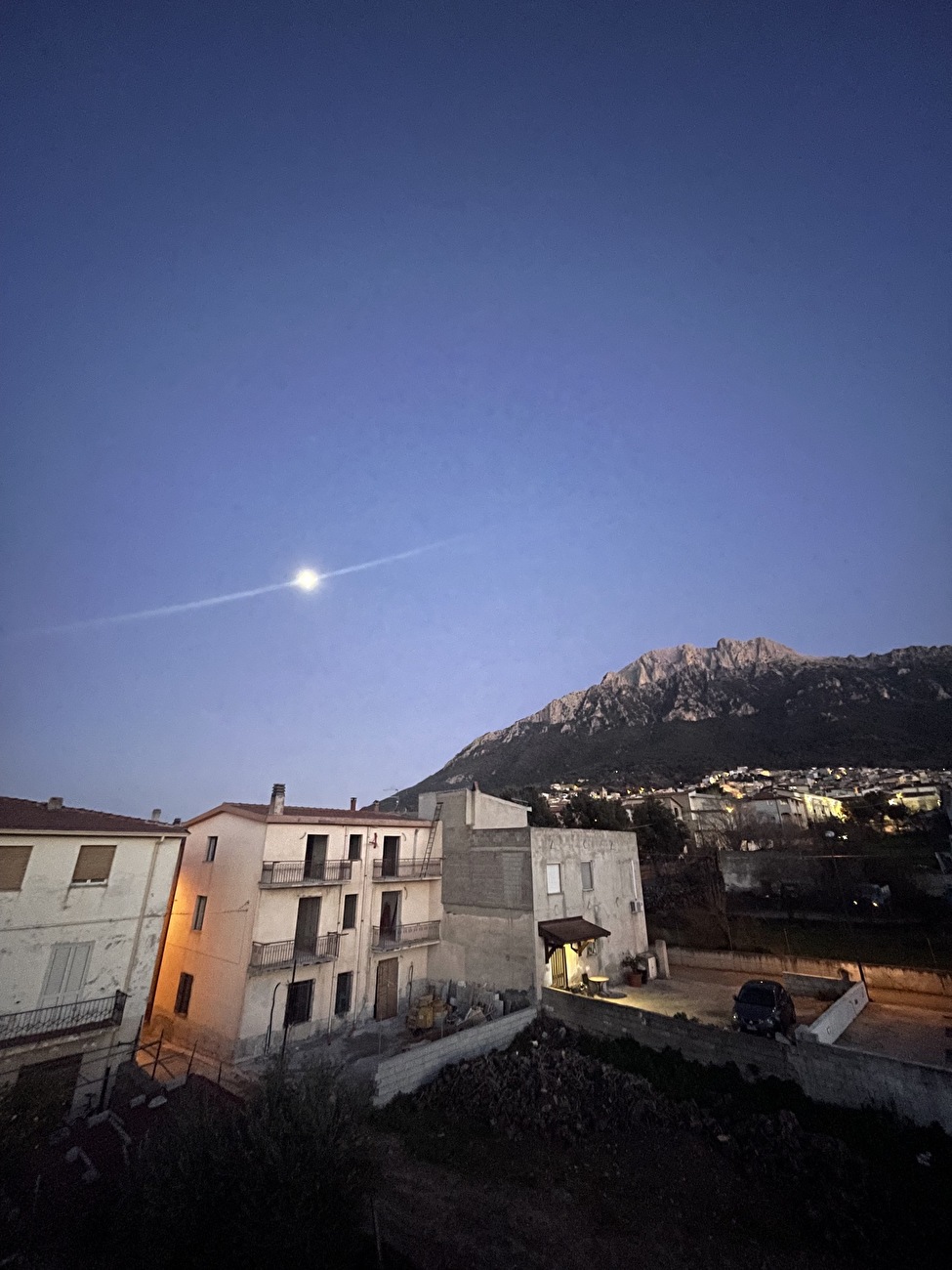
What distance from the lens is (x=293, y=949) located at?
68.9 feet

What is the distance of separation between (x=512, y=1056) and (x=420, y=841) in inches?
410

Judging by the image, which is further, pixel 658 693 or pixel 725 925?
pixel 658 693

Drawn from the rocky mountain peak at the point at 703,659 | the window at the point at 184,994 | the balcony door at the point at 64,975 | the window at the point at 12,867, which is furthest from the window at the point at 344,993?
the rocky mountain peak at the point at 703,659

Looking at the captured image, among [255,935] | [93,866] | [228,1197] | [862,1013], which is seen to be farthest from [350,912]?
[862,1013]

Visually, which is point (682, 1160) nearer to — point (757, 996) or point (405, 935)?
point (757, 996)

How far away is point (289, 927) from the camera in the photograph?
2102cm

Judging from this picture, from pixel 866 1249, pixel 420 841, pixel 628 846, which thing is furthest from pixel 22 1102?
pixel 628 846

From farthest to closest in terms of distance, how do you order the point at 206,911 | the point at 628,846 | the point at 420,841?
the point at 628,846
the point at 420,841
the point at 206,911

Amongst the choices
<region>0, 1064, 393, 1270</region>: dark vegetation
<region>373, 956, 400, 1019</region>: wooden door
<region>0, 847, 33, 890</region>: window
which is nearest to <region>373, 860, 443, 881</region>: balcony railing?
<region>373, 956, 400, 1019</region>: wooden door

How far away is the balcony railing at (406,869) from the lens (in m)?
24.6

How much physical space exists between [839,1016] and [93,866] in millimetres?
24196

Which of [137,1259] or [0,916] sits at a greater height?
[0,916]

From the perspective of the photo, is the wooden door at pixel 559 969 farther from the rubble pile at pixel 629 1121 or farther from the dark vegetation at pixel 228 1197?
the dark vegetation at pixel 228 1197

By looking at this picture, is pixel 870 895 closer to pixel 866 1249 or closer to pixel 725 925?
pixel 725 925
